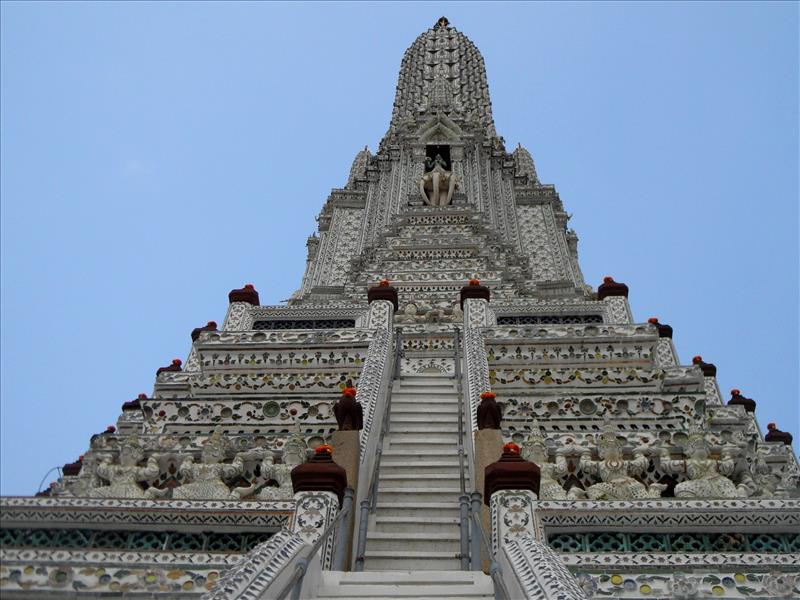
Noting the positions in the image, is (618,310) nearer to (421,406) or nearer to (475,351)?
(475,351)

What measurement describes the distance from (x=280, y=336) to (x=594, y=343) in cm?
445

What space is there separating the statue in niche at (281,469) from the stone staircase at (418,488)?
0.87 meters

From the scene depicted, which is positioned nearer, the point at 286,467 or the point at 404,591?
the point at 404,591

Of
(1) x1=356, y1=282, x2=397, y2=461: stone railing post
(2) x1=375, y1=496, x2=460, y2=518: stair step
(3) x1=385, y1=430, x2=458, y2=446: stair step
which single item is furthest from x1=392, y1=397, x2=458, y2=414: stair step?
(2) x1=375, y1=496, x2=460, y2=518: stair step

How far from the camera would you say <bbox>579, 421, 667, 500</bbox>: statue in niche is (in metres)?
7.51

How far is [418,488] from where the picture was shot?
27.1 feet

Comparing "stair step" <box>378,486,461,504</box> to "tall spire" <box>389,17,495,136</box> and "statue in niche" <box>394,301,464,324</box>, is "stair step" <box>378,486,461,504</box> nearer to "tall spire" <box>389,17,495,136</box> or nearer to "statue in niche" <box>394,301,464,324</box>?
"statue in niche" <box>394,301,464,324</box>

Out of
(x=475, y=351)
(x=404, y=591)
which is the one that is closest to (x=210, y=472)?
(x=404, y=591)

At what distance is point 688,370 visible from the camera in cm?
1108

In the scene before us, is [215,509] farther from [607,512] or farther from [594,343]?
[594,343]

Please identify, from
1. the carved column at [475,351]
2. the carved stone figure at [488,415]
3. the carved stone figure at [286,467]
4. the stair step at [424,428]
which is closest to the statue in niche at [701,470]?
the carved stone figure at [488,415]

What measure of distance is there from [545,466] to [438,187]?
15411 mm

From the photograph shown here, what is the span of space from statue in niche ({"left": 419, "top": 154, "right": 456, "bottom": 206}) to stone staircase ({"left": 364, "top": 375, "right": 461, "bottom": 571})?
12161 millimetres

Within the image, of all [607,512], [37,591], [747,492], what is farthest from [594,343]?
[37,591]
